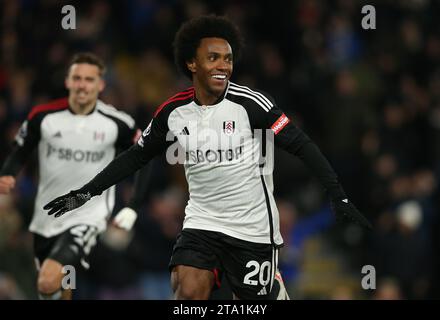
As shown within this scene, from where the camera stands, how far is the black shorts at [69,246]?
25.5ft

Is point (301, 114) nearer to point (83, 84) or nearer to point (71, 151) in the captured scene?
point (83, 84)

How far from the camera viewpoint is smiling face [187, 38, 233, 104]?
650 centimetres

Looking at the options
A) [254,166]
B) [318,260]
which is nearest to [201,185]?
[254,166]

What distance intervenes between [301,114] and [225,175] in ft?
22.8

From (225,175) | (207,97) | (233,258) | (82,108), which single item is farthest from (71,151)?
(233,258)

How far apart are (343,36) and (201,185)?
8.24 meters

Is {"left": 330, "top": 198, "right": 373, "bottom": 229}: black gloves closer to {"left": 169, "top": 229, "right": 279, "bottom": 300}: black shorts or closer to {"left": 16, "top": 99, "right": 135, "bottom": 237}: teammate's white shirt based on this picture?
{"left": 169, "top": 229, "right": 279, "bottom": 300}: black shorts

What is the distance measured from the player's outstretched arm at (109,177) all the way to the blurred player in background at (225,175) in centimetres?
2

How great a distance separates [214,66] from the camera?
651cm

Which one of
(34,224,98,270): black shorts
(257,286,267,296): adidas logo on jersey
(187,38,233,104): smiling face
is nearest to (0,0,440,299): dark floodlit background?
(34,224,98,270): black shorts

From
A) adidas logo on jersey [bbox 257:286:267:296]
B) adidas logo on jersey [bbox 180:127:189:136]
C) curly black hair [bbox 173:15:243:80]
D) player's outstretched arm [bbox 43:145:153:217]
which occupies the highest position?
curly black hair [bbox 173:15:243:80]

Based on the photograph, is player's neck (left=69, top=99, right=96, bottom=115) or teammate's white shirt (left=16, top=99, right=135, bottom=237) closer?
teammate's white shirt (left=16, top=99, right=135, bottom=237)

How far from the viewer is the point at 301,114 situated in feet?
43.7

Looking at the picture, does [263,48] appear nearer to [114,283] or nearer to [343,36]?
[343,36]
